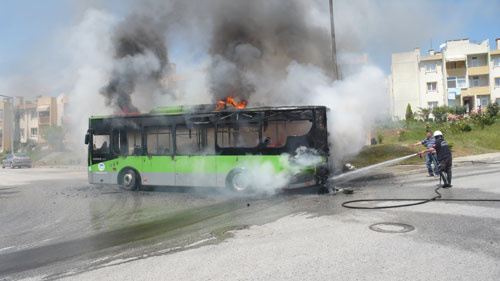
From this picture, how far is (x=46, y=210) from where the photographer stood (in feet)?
29.3

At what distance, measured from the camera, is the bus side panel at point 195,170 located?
10.3 metres

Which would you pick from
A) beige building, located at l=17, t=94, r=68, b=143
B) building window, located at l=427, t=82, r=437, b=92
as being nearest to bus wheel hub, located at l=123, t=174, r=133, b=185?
building window, located at l=427, t=82, r=437, b=92

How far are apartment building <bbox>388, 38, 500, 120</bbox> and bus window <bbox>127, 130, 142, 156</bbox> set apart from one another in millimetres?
34716

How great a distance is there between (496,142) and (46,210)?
76.7 feet

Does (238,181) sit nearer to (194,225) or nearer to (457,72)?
(194,225)

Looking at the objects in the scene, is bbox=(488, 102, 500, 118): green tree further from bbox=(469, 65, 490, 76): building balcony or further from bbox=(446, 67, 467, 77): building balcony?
bbox=(469, 65, 490, 76): building balcony

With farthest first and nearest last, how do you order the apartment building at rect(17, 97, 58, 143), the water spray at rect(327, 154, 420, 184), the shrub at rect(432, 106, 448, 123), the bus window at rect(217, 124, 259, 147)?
the apartment building at rect(17, 97, 58, 143), the shrub at rect(432, 106, 448, 123), the water spray at rect(327, 154, 420, 184), the bus window at rect(217, 124, 259, 147)

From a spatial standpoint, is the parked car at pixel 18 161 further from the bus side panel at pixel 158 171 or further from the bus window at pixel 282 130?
the bus window at pixel 282 130

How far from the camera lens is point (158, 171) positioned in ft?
36.8

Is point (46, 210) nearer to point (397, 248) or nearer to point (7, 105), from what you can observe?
point (397, 248)

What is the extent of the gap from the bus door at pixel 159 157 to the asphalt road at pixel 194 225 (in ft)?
1.80

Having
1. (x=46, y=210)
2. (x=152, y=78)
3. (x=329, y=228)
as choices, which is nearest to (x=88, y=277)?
(x=329, y=228)

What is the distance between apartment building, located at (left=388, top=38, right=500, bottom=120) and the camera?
40031 mm

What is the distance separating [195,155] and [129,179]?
2.71 meters
